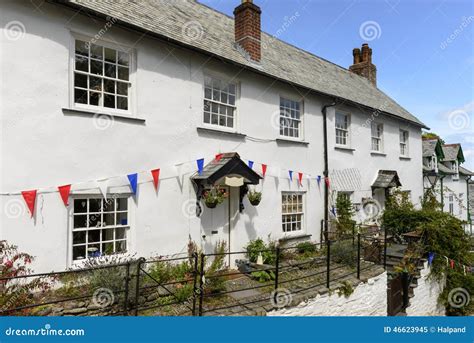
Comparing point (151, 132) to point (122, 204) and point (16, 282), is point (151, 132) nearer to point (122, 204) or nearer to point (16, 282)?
point (122, 204)

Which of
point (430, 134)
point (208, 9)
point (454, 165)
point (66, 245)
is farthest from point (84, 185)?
point (430, 134)

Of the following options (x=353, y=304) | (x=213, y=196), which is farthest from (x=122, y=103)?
(x=353, y=304)

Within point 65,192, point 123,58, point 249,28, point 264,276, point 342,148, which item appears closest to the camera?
point 65,192

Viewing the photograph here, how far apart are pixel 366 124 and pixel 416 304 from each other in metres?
7.83

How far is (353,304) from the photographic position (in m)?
7.89

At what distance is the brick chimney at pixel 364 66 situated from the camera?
19906 mm

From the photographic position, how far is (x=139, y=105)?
7.31m

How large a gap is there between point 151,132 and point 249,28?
5375 millimetres

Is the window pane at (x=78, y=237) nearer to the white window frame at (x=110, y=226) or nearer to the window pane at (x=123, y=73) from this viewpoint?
the white window frame at (x=110, y=226)

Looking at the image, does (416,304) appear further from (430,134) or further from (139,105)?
(430,134)

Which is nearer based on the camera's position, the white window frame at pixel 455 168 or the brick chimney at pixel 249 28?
the brick chimney at pixel 249 28

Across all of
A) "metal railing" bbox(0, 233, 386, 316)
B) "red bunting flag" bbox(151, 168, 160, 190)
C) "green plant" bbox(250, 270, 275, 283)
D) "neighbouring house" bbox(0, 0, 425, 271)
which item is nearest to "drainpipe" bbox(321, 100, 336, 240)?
"neighbouring house" bbox(0, 0, 425, 271)

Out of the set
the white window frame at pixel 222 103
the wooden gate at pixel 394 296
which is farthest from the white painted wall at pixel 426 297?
the white window frame at pixel 222 103

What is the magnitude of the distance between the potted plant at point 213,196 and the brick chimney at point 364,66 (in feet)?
52.4
